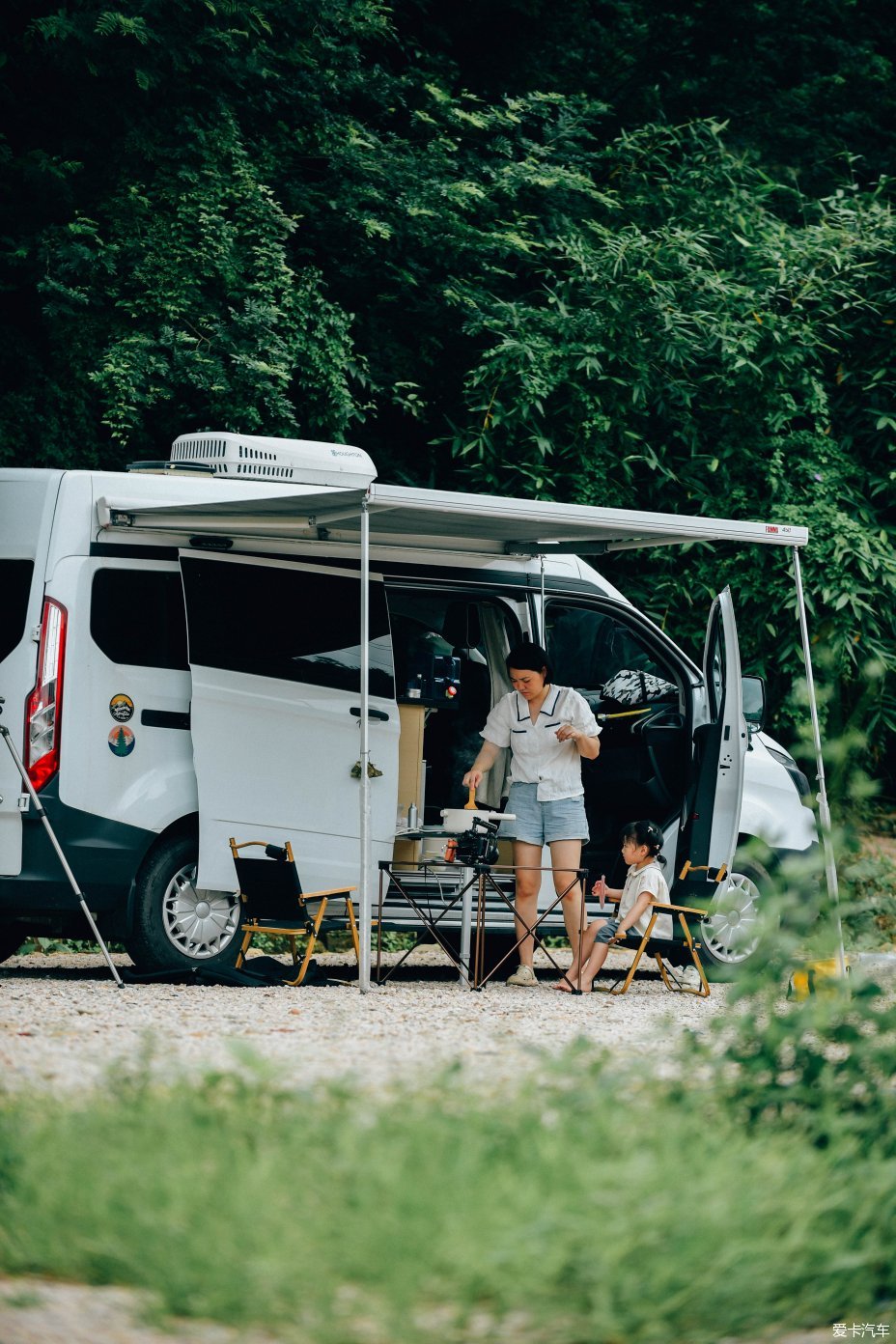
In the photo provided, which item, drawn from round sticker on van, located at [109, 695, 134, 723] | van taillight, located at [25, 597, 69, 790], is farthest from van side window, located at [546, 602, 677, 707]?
van taillight, located at [25, 597, 69, 790]

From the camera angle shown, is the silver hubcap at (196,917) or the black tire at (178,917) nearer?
the black tire at (178,917)

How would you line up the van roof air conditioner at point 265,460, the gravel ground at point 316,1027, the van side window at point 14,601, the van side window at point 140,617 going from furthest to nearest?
the van roof air conditioner at point 265,460, the van side window at point 140,617, the van side window at point 14,601, the gravel ground at point 316,1027

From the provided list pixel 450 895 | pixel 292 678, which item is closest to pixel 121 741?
pixel 292 678

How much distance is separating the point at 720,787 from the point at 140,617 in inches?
117

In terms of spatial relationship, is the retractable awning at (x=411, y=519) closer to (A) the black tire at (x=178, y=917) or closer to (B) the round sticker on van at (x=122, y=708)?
(B) the round sticker on van at (x=122, y=708)

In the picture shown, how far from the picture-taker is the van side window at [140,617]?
796cm

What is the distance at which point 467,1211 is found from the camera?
3303mm

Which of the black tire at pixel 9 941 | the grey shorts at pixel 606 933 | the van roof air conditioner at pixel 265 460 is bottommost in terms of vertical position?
the black tire at pixel 9 941

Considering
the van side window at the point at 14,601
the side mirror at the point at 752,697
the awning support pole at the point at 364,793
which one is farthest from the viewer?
the side mirror at the point at 752,697

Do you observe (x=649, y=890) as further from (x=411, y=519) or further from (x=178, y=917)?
(x=178, y=917)

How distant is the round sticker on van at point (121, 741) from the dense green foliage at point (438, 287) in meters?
4.19

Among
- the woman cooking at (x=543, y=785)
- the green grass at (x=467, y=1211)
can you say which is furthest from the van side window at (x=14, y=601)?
the green grass at (x=467, y=1211)

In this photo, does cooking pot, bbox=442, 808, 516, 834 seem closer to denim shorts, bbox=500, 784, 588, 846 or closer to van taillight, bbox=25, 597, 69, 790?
denim shorts, bbox=500, 784, 588, 846

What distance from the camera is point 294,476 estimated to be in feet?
28.9
